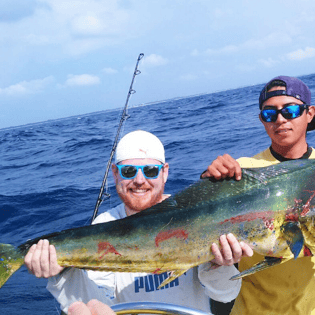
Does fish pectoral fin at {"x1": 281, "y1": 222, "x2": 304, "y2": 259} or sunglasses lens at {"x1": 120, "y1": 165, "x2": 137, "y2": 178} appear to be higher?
sunglasses lens at {"x1": 120, "y1": 165, "x2": 137, "y2": 178}

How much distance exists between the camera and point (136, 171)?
2316 mm

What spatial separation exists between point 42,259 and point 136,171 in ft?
2.50

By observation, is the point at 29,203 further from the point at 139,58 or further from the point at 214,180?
the point at 214,180

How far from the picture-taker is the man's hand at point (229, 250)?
196cm

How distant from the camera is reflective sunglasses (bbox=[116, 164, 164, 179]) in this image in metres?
2.32

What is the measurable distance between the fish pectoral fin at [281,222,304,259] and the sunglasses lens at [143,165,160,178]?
836 mm

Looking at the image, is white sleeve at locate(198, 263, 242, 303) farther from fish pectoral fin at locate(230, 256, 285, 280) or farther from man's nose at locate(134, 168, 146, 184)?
man's nose at locate(134, 168, 146, 184)

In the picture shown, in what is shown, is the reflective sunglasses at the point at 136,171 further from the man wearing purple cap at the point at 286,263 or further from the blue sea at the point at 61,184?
the blue sea at the point at 61,184

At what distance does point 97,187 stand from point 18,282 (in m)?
4.22

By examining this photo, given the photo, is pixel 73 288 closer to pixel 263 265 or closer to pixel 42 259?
pixel 42 259

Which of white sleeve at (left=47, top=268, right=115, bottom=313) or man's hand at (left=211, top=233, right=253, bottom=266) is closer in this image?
man's hand at (left=211, top=233, right=253, bottom=266)

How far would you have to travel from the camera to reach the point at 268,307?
2.40 m

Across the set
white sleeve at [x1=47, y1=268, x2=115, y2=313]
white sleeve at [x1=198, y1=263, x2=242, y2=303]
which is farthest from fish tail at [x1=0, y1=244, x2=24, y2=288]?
white sleeve at [x1=198, y1=263, x2=242, y2=303]

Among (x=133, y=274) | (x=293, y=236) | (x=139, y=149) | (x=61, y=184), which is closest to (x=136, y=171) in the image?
(x=139, y=149)
